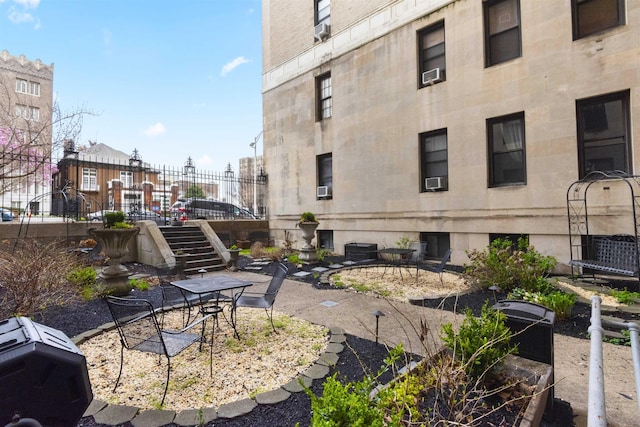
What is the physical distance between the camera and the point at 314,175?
1382 cm

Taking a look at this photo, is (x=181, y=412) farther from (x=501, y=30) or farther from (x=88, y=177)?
(x=88, y=177)

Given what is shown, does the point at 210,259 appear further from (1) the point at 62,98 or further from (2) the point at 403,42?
(2) the point at 403,42

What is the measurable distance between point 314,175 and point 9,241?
34.2ft

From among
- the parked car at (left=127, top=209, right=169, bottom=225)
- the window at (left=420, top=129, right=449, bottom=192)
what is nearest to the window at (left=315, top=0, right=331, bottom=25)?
the window at (left=420, top=129, right=449, bottom=192)

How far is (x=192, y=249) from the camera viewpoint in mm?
10531

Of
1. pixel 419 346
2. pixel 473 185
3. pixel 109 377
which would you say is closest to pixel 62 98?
pixel 109 377

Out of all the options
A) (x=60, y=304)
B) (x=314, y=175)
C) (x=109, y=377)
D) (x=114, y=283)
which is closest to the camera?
(x=109, y=377)

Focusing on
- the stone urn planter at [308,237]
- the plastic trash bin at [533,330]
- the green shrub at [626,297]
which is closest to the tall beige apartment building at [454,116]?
the stone urn planter at [308,237]

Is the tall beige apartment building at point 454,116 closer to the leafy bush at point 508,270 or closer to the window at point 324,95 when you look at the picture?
the window at point 324,95

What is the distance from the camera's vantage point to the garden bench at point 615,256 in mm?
5905

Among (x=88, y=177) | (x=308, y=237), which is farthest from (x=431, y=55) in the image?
(x=88, y=177)

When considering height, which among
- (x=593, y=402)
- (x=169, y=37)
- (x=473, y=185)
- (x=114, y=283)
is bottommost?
(x=114, y=283)

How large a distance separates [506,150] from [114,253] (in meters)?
10.4

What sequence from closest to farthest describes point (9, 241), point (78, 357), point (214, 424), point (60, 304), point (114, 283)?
point (78, 357) → point (214, 424) → point (60, 304) → point (114, 283) → point (9, 241)
